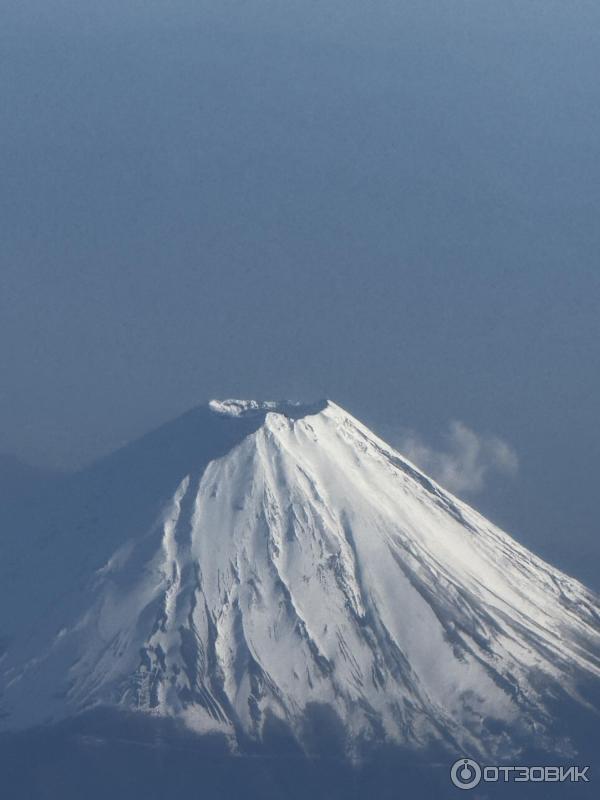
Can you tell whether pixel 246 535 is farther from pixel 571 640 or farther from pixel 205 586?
pixel 571 640

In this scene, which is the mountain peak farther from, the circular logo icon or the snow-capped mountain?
the circular logo icon

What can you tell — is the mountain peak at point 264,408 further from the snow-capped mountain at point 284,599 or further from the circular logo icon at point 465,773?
the circular logo icon at point 465,773

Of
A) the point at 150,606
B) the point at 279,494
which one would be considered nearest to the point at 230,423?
the point at 279,494

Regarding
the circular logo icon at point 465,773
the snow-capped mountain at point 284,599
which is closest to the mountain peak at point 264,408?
the snow-capped mountain at point 284,599

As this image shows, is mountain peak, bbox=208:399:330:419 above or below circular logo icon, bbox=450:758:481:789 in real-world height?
above

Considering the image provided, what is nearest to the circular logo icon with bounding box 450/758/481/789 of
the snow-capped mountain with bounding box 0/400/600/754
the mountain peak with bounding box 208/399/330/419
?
the snow-capped mountain with bounding box 0/400/600/754
